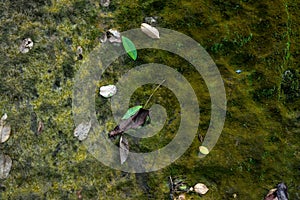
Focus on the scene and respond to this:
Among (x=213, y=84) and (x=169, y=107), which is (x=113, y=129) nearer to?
(x=169, y=107)

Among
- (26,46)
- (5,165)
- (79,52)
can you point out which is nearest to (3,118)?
(5,165)

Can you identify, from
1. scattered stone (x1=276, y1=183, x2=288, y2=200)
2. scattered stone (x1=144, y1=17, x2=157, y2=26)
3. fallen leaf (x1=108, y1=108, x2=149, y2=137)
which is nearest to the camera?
scattered stone (x1=276, y1=183, x2=288, y2=200)

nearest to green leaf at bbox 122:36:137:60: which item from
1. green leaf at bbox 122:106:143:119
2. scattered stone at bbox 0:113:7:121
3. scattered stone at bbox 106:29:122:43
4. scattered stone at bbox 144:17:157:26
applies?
scattered stone at bbox 106:29:122:43

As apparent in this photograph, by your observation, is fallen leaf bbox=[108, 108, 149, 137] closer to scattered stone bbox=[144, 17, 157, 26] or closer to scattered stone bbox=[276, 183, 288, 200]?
scattered stone bbox=[144, 17, 157, 26]

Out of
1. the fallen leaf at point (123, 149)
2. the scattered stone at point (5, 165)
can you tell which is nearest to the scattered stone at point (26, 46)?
the scattered stone at point (5, 165)

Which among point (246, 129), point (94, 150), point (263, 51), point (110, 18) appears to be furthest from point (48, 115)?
point (263, 51)

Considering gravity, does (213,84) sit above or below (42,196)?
above

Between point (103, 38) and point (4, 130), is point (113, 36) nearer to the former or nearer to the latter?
point (103, 38)
